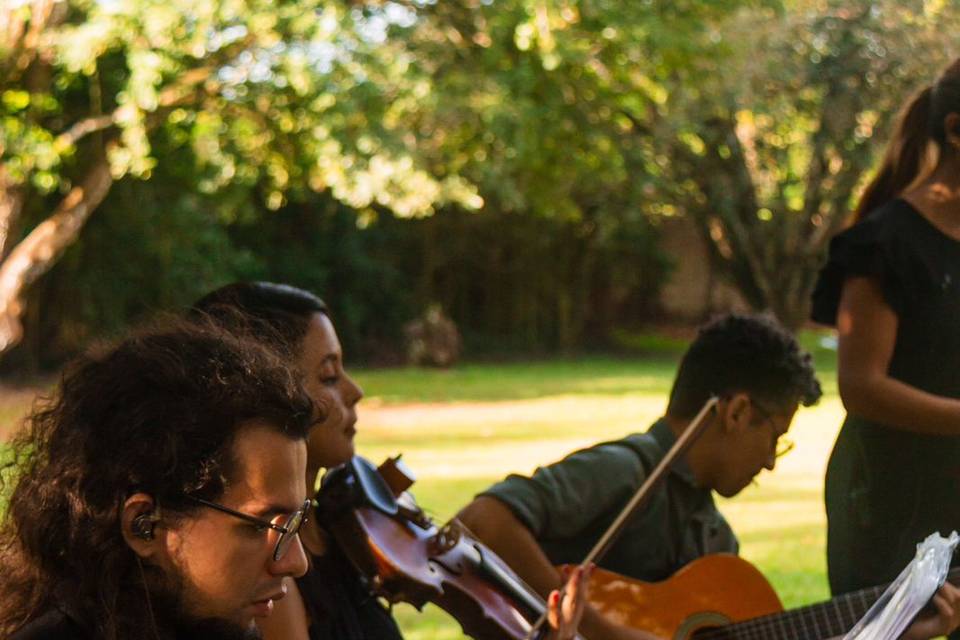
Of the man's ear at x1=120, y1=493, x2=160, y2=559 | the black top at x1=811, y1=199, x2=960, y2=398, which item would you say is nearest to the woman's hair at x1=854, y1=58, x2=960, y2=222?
the black top at x1=811, y1=199, x2=960, y2=398

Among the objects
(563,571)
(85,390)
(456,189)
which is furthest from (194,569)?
(456,189)

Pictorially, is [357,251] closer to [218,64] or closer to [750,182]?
[750,182]

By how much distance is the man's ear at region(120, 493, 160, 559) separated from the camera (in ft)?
5.61

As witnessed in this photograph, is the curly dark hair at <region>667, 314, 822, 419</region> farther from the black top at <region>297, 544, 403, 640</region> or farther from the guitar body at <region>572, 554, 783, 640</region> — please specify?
the black top at <region>297, 544, 403, 640</region>

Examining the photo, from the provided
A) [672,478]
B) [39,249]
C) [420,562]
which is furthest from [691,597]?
[39,249]

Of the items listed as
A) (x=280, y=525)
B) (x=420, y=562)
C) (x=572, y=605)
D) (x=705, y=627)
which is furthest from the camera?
(x=705, y=627)

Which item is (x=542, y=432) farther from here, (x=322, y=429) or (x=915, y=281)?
(x=322, y=429)

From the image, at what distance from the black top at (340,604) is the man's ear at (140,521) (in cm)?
92

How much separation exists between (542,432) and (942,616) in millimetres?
10362

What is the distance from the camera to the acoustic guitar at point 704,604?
3180 millimetres

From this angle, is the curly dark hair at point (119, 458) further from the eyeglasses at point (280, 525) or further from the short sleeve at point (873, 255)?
the short sleeve at point (873, 255)

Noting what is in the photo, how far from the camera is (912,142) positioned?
3.08m

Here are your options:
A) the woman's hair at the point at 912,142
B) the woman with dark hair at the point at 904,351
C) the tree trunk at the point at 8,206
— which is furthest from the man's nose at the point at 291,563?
the tree trunk at the point at 8,206

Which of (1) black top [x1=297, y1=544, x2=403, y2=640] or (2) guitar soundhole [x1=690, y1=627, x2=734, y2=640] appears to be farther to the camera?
(2) guitar soundhole [x1=690, y1=627, x2=734, y2=640]
